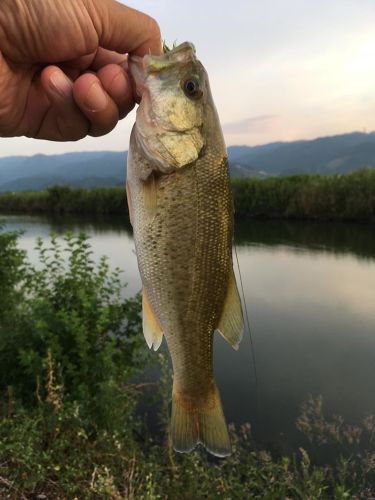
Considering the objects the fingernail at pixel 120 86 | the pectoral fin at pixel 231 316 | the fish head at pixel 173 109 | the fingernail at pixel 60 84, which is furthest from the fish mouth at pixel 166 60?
the pectoral fin at pixel 231 316

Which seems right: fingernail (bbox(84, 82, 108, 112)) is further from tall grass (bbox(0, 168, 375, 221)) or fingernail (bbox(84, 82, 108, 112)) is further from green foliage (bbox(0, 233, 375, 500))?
tall grass (bbox(0, 168, 375, 221))

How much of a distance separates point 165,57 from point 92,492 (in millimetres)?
3646

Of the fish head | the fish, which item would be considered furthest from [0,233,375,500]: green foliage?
the fish head

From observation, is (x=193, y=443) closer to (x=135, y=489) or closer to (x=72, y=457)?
(x=135, y=489)

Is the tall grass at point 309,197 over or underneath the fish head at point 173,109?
underneath

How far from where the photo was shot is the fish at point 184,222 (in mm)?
1913

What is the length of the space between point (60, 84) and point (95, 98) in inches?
9.6

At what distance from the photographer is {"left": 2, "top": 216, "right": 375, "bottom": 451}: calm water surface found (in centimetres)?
769

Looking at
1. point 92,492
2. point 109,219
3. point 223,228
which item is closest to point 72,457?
point 92,492

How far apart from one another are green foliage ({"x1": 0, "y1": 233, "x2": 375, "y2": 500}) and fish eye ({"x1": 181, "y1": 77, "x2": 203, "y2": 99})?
2.83 metres

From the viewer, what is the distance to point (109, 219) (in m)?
40.5

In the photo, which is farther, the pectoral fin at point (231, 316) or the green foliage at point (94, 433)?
the green foliage at point (94, 433)

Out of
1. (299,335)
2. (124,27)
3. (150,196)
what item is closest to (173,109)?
(150,196)

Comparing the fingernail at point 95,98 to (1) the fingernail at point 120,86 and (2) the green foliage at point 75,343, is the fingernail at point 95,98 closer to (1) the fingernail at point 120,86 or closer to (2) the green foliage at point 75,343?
(1) the fingernail at point 120,86
